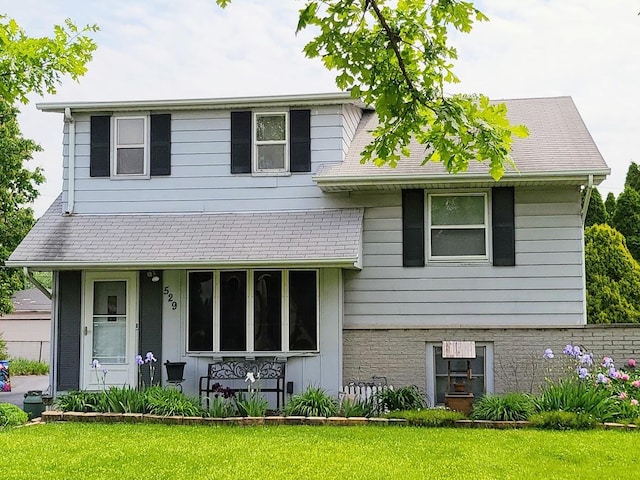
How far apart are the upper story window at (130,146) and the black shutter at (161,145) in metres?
0.17

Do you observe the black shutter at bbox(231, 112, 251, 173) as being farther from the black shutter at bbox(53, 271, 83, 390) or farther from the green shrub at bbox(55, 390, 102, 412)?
the green shrub at bbox(55, 390, 102, 412)

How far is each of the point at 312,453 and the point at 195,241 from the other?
5.93 metres


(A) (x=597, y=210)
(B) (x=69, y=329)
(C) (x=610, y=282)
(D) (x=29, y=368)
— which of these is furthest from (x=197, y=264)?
(D) (x=29, y=368)

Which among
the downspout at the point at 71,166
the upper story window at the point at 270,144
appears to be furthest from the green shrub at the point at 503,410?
the downspout at the point at 71,166

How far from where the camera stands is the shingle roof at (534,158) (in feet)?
45.8

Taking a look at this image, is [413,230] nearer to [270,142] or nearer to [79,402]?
[270,142]

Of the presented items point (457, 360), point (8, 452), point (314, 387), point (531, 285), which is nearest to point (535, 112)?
point (531, 285)

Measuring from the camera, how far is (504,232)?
47.6 feet

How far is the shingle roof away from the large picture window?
1.90 meters

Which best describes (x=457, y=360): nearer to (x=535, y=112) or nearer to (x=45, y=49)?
(x=535, y=112)

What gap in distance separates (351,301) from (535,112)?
227 inches

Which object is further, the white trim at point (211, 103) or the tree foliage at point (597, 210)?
the tree foliage at point (597, 210)

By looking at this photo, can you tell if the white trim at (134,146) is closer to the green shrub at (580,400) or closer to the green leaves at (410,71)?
the green shrub at (580,400)

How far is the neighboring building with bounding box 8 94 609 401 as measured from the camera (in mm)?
14359
